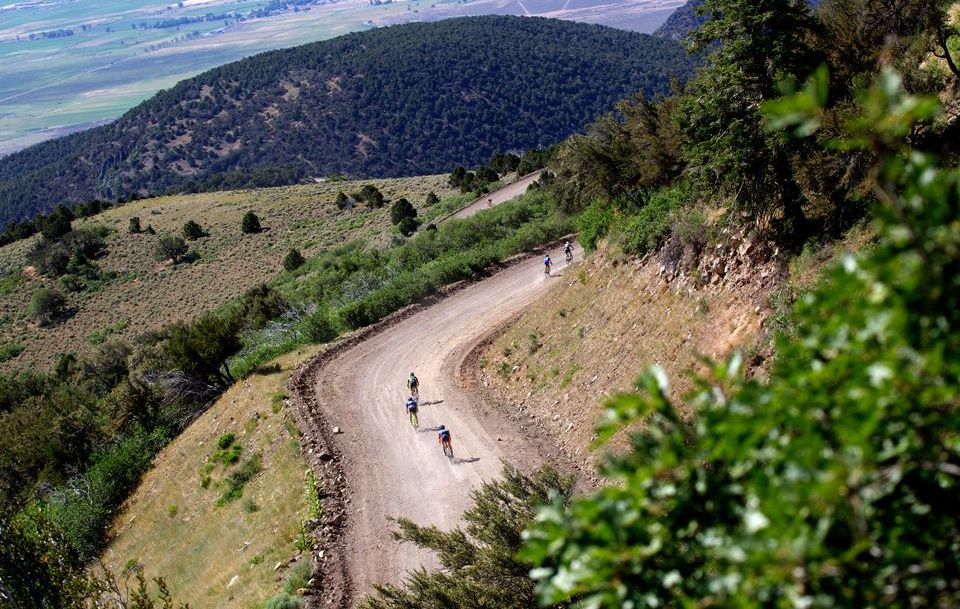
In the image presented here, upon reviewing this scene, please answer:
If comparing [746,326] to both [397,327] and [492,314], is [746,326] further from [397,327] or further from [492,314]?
[397,327]

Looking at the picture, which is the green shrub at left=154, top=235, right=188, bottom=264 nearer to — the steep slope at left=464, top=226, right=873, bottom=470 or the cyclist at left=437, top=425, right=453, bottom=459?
the steep slope at left=464, top=226, right=873, bottom=470

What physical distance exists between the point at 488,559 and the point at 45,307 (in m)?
50.9

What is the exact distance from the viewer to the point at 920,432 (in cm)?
276

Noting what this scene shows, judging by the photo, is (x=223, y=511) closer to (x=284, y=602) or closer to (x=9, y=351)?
(x=284, y=602)

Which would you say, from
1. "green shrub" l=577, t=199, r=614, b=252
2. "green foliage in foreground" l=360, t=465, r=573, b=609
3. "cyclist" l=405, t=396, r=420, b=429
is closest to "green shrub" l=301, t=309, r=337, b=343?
"cyclist" l=405, t=396, r=420, b=429

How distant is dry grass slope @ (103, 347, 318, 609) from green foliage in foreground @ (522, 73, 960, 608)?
11327 mm

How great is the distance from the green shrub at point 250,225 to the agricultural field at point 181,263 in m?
0.56

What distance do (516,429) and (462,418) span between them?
166 cm

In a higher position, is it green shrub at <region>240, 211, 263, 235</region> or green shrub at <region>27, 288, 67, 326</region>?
green shrub at <region>240, 211, 263, 235</region>

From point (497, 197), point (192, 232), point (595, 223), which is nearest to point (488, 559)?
point (595, 223)

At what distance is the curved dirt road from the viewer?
13.6 meters

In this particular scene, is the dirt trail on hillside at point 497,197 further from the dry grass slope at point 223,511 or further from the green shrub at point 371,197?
the dry grass slope at point 223,511

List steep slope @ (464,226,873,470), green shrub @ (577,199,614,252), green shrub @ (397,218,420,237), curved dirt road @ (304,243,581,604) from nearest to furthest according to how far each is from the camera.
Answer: steep slope @ (464,226,873,470), curved dirt road @ (304,243,581,604), green shrub @ (577,199,614,252), green shrub @ (397,218,420,237)

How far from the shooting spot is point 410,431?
17.5m
